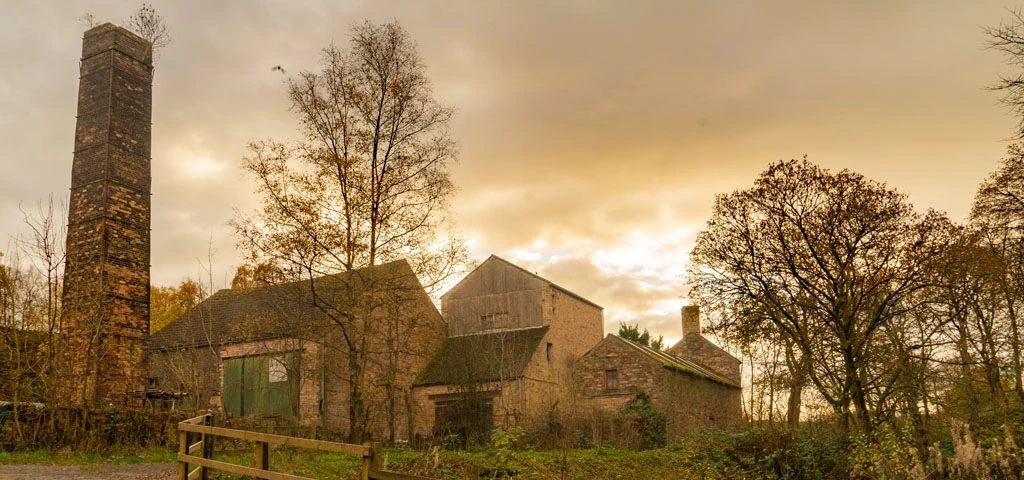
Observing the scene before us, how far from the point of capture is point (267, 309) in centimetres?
2841

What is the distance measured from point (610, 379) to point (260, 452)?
23880mm

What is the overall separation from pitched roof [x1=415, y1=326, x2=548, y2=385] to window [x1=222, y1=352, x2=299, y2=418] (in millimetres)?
5519

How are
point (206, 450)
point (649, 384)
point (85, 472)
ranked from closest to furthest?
point (206, 450)
point (85, 472)
point (649, 384)

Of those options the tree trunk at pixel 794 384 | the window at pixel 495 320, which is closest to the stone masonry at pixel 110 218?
the window at pixel 495 320

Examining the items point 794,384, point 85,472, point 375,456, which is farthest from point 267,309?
point 375,456

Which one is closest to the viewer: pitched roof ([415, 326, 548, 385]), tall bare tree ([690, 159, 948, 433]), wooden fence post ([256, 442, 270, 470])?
wooden fence post ([256, 442, 270, 470])

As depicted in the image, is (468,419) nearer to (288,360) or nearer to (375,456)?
(288,360)

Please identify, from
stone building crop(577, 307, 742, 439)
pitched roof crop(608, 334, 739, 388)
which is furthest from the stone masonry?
pitched roof crop(608, 334, 739, 388)

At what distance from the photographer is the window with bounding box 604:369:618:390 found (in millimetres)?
31531

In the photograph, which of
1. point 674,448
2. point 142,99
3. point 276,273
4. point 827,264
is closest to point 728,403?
point 674,448

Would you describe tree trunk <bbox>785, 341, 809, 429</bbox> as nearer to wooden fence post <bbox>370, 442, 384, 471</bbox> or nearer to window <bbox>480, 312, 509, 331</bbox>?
wooden fence post <bbox>370, 442, 384, 471</bbox>

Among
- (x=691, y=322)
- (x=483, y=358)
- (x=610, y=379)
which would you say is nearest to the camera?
(x=483, y=358)

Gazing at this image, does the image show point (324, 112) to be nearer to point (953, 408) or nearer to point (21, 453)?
point (21, 453)

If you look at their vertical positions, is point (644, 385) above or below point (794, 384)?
below
